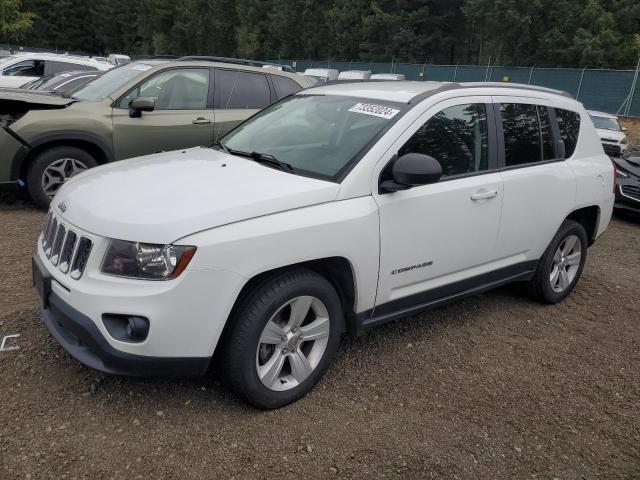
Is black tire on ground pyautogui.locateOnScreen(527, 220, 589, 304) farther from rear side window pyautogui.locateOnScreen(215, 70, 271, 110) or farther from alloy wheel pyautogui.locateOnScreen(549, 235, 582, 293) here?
rear side window pyautogui.locateOnScreen(215, 70, 271, 110)

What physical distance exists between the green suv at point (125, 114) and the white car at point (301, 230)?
2.67 meters

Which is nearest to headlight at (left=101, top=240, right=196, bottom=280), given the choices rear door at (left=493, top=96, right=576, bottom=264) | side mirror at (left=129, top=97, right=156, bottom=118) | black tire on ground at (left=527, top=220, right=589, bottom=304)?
rear door at (left=493, top=96, right=576, bottom=264)

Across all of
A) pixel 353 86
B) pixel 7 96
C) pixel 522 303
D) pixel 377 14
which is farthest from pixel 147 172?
pixel 377 14

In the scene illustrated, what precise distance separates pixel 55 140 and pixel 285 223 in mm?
4319

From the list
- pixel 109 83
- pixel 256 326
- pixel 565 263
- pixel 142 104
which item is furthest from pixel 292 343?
pixel 109 83

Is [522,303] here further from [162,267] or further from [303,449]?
[162,267]

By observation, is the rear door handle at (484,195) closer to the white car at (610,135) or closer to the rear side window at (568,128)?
the rear side window at (568,128)

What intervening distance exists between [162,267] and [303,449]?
1132 mm

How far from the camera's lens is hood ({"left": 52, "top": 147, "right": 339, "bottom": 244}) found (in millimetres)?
2598

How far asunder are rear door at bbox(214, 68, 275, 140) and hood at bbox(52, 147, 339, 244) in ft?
11.4

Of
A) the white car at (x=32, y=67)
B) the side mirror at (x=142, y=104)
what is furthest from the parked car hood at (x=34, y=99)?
the white car at (x=32, y=67)

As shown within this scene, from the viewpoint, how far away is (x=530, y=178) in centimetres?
408

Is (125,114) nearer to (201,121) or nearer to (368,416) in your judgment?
(201,121)

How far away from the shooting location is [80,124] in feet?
20.0
